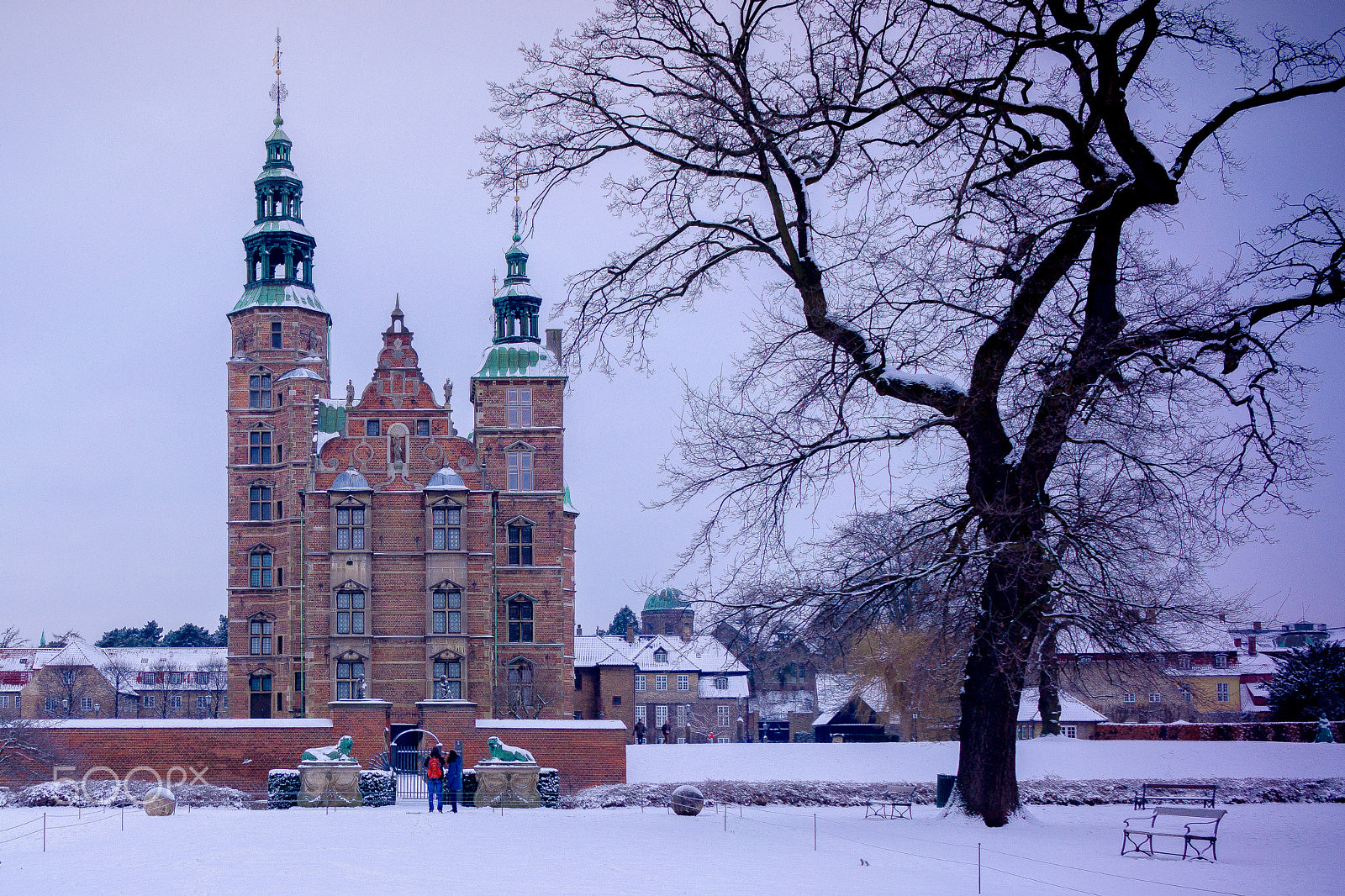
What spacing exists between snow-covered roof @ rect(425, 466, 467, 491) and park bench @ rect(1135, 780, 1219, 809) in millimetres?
23285

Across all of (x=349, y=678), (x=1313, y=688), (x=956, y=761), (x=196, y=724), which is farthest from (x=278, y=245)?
(x=1313, y=688)

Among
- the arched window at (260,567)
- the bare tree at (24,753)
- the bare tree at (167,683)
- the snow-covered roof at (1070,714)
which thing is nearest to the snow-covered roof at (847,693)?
the snow-covered roof at (1070,714)

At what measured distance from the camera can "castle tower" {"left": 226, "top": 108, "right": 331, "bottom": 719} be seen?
148ft

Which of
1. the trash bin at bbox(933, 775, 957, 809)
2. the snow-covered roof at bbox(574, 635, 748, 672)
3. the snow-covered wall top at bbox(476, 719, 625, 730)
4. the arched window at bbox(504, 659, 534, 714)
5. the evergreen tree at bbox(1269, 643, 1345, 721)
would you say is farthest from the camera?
the snow-covered roof at bbox(574, 635, 748, 672)

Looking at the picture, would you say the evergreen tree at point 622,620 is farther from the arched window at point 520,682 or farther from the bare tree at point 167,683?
the arched window at point 520,682

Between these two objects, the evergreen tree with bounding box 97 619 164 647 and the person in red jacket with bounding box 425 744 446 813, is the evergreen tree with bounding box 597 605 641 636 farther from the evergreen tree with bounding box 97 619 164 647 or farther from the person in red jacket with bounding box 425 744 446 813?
the person in red jacket with bounding box 425 744 446 813

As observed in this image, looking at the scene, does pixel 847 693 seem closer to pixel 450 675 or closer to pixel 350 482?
pixel 450 675

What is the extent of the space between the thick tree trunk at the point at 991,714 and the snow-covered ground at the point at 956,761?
1080 centimetres

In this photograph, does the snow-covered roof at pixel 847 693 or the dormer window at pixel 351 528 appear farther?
the snow-covered roof at pixel 847 693

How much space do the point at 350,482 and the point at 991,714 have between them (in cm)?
2802

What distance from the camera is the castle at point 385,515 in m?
42.1

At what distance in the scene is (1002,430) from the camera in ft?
60.0

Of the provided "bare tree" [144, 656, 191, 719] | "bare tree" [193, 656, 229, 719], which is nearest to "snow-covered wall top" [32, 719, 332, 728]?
"bare tree" [193, 656, 229, 719]

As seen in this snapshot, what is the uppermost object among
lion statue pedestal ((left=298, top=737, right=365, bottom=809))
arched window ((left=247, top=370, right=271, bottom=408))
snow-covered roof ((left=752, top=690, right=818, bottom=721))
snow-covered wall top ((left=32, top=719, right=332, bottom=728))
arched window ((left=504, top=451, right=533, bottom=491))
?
arched window ((left=247, top=370, right=271, bottom=408))
